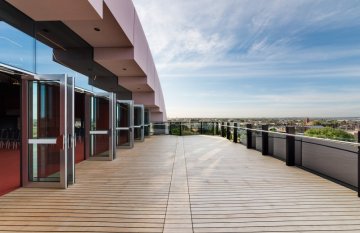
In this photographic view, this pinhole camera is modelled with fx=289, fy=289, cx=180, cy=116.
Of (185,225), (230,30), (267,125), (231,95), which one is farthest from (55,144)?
(231,95)

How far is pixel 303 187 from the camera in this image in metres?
4.78

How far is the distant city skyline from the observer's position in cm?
1197

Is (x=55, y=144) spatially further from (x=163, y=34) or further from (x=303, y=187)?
(x=163, y=34)

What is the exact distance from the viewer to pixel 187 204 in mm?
3898

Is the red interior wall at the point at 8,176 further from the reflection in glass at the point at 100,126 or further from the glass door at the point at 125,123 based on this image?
the glass door at the point at 125,123

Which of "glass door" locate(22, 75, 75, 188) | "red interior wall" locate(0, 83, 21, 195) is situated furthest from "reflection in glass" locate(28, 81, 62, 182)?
"red interior wall" locate(0, 83, 21, 195)

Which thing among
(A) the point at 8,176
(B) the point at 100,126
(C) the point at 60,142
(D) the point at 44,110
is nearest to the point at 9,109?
(B) the point at 100,126

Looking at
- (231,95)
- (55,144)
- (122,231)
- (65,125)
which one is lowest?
(122,231)

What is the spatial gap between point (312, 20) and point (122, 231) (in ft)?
49.4

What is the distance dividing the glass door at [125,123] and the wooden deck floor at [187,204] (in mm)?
4685

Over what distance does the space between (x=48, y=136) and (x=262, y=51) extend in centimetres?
1684

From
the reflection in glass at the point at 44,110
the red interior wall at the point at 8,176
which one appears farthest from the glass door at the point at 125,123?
the reflection in glass at the point at 44,110

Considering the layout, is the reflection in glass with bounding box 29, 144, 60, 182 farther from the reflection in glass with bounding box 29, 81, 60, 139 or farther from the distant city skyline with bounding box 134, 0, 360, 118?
the distant city skyline with bounding box 134, 0, 360, 118

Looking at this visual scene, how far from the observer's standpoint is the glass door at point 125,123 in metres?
10.8
